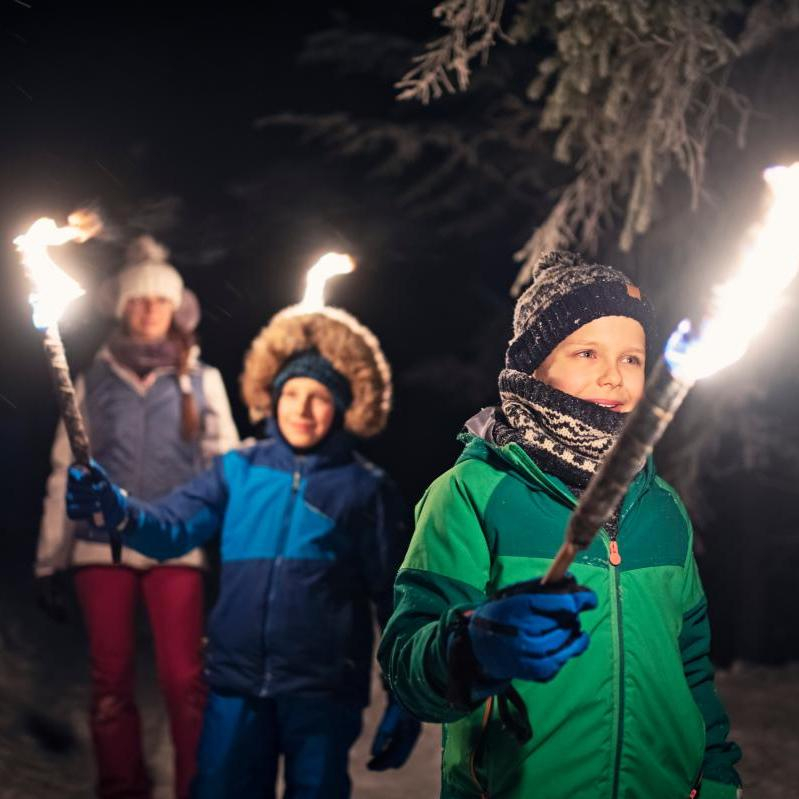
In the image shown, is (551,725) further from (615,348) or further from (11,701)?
(11,701)

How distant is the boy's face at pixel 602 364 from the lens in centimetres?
235

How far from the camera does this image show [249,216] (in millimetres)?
10227

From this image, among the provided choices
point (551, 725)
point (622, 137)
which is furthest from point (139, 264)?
point (551, 725)

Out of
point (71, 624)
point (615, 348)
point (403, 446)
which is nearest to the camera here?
point (615, 348)

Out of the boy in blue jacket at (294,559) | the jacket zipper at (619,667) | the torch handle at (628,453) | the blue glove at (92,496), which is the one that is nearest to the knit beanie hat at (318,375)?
the boy in blue jacket at (294,559)

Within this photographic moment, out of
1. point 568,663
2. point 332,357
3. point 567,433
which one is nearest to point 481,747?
point 568,663

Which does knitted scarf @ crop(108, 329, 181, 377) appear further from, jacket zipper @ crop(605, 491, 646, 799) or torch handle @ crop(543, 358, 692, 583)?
torch handle @ crop(543, 358, 692, 583)

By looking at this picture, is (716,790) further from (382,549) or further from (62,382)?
(62,382)

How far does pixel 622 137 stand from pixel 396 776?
4.47 metres

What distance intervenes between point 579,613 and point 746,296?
768 millimetres

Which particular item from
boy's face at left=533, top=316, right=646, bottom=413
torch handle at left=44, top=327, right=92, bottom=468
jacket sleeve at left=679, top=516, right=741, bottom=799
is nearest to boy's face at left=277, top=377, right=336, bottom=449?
torch handle at left=44, top=327, right=92, bottom=468

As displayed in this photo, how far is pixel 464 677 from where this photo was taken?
173 centimetres

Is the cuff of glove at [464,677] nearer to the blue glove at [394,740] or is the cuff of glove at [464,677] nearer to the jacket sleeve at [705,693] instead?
the jacket sleeve at [705,693]

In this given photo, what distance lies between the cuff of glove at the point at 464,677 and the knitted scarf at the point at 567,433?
66 cm
